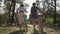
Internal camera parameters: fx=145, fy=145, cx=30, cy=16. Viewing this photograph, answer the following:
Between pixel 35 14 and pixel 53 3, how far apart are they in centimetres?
47

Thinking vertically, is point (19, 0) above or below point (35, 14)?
above

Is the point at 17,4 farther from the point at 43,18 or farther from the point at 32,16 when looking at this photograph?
the point at 43,18

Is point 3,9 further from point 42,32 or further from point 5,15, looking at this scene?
point 42,32

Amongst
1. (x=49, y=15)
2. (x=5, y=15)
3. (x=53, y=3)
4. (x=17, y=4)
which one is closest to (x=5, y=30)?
(x=5, y=15)

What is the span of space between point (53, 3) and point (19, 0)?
77 cm

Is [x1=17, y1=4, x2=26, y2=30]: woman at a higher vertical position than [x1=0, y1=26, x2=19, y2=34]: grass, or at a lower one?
higher

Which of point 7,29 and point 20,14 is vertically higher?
point 20,14

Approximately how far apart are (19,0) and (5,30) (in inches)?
29.2

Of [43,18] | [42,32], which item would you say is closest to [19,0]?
[43,18]

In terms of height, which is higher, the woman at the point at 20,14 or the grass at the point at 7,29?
the woman at the point at 20,14

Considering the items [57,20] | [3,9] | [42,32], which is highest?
[3,9]

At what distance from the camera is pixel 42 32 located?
3.19 m

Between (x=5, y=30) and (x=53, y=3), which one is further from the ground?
(x=53, y=3)

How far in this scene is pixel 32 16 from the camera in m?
3.24
